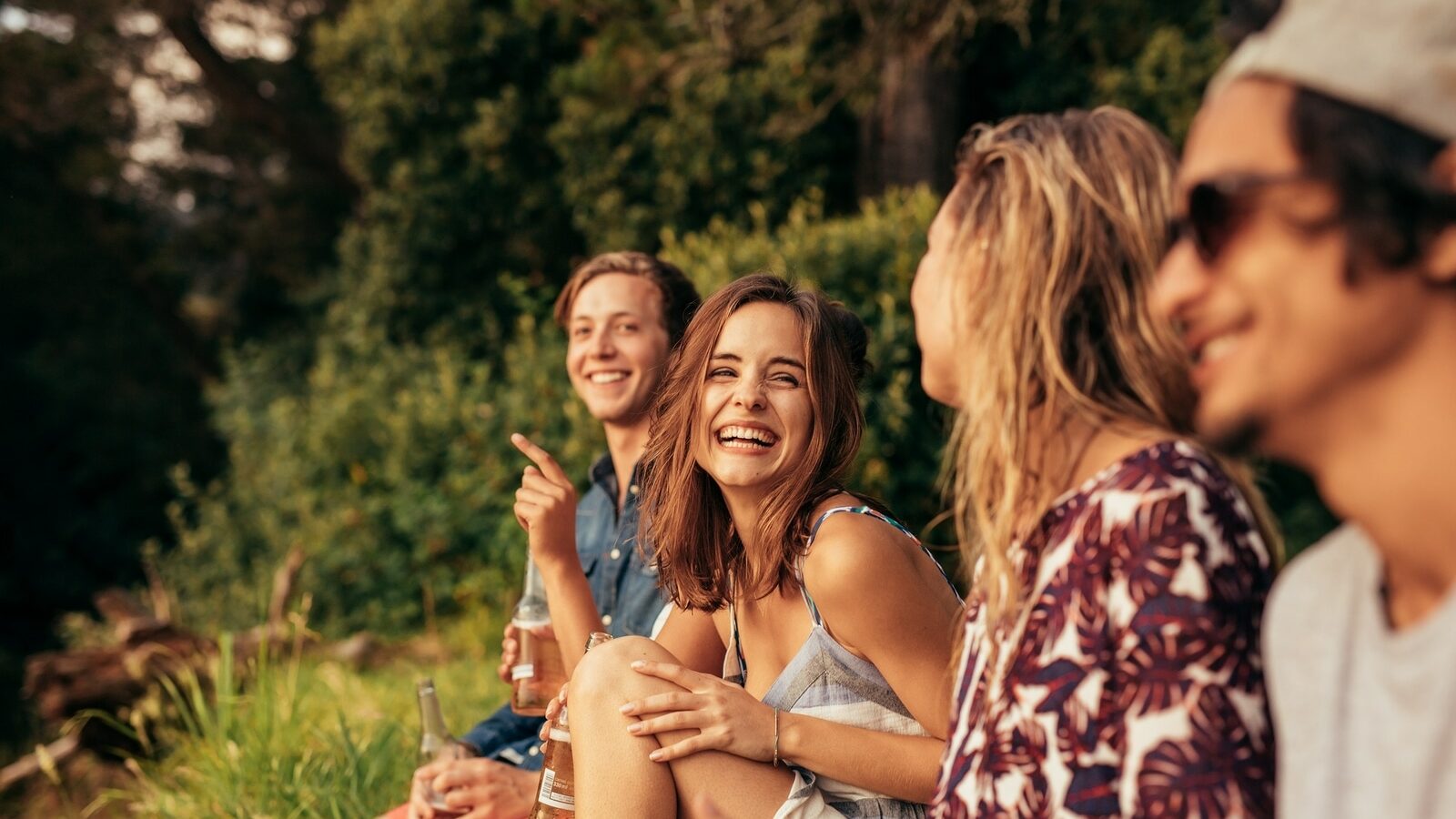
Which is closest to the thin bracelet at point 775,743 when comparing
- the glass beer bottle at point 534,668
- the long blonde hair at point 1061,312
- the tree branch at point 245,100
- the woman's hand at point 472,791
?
the long blonde hair at point 1061,312

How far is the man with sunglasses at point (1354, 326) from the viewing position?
3.83 ft

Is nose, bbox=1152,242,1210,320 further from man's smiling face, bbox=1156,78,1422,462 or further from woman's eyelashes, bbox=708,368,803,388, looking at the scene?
woman's eyelashes, bbox=708,368,803,388

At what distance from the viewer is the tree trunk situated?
7742 mm

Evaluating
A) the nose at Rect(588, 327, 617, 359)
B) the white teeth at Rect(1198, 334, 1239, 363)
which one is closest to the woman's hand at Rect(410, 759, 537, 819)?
the nose at Rect(588, 327, 617, 359)

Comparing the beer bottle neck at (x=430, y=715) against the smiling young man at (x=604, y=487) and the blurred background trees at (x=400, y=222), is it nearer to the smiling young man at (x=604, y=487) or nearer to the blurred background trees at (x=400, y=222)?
the smiling young man at (x=604, y=487)

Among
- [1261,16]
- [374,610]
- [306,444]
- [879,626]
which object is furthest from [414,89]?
[1261,16]

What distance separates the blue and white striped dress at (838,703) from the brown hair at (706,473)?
186mm

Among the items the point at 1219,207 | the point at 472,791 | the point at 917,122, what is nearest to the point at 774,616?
the point at 472,791

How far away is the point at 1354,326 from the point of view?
1191mm

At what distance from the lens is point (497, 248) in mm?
10094

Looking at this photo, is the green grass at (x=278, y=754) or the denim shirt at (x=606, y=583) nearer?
the denim shirt at (x=606, y=583)

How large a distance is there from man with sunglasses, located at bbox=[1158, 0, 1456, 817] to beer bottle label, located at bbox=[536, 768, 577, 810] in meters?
1.54

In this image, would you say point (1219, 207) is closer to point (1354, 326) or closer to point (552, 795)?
point (1354, 326)

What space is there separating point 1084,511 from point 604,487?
2447 millimetres
